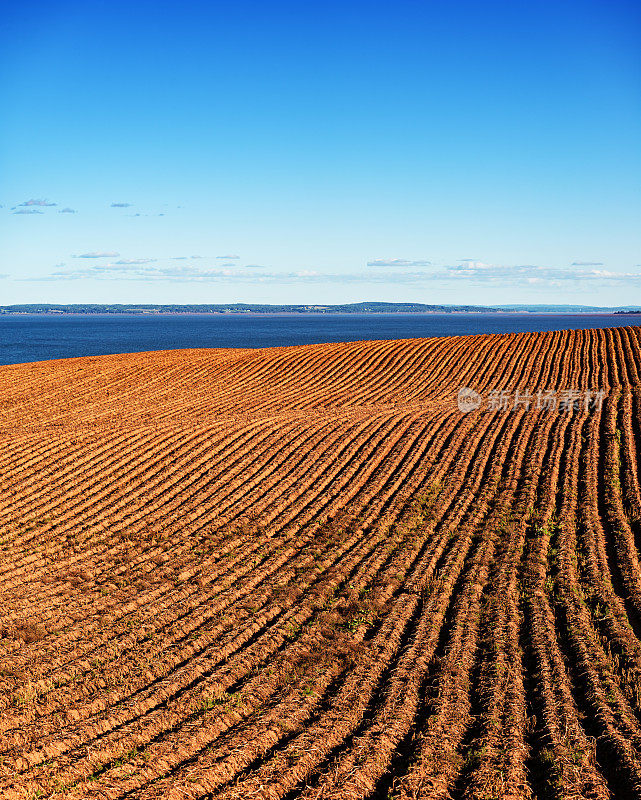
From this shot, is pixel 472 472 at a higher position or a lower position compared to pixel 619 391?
lower

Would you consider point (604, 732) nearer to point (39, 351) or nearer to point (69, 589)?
point (69, 589)

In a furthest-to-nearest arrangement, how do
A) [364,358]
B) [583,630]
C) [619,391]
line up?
[364,358] → [619,391] → [583,630]

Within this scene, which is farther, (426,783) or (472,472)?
(472,472)

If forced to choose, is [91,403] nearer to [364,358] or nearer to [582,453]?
[364,358]

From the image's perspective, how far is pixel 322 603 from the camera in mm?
11617

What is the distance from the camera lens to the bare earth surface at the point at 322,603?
724 centimetres

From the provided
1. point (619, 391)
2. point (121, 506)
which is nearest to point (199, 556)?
point (121, 506)

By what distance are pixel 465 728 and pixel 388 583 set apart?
459 centimetres

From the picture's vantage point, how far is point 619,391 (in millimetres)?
26531

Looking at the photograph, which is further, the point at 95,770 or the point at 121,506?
the point at 121,506

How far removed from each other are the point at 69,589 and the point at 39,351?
8632 centimetres

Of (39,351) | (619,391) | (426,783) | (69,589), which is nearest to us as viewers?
(426,783)

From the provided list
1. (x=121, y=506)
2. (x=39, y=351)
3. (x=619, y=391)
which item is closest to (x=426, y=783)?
(x=121, y=506)

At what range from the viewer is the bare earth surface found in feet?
23.7
